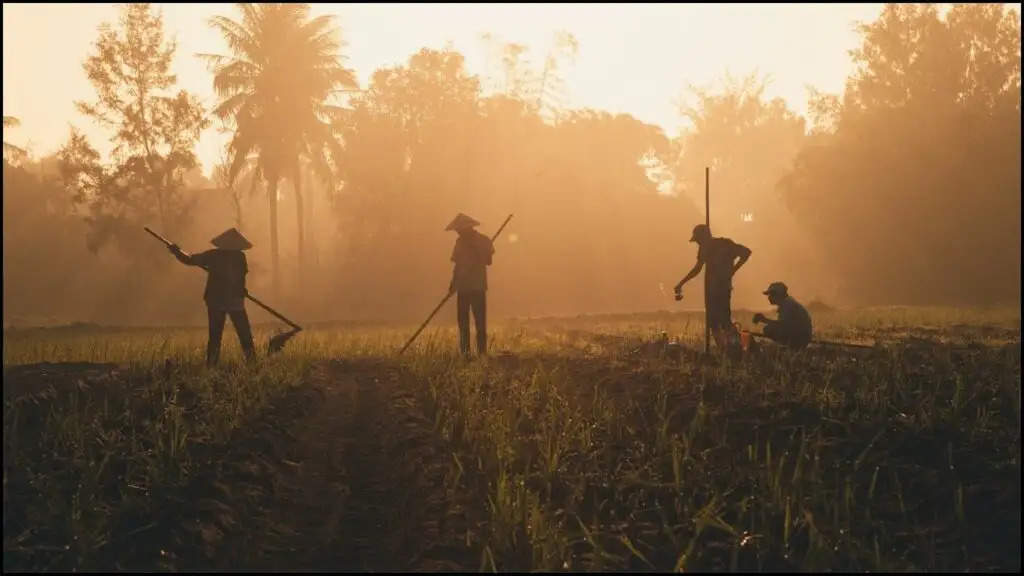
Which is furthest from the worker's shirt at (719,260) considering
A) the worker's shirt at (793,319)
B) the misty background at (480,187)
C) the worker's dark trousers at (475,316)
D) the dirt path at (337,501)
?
the misty background at (480,187)

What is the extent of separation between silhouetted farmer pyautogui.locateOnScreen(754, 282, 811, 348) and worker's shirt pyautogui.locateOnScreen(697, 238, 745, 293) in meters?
0.62

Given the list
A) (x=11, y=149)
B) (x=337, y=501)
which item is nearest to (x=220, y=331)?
(x=337, y=501)

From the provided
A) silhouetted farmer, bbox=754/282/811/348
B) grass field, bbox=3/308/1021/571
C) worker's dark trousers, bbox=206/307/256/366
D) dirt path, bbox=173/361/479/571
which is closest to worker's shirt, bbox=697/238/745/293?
silhouetted farmer, bbox=754/282/811/348

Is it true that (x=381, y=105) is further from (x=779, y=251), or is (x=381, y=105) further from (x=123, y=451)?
(x=123, y=451)

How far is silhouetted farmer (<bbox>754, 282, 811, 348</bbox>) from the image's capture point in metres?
10.9

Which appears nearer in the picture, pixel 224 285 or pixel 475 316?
pixel 224 285

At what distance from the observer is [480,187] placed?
149 feet

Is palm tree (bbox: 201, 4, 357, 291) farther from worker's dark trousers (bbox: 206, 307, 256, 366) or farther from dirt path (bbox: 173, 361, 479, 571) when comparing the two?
dirt path (bbox: 173, 361, 479, 571)

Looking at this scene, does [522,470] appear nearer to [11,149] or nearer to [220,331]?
[220,331]

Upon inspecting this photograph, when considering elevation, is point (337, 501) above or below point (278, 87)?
below

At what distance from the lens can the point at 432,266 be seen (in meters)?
42.8

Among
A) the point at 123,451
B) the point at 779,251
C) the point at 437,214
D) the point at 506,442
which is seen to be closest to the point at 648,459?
the point at 506,442

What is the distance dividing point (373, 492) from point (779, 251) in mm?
51605

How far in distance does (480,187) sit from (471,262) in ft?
110
